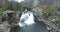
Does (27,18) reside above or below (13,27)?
above

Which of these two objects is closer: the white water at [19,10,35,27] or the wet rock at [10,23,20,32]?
the wet rock at [10,23,20,32]

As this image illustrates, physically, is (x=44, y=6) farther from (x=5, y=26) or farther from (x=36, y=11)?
(x=5, y=26)

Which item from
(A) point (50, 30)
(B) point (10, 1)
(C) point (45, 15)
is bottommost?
(A) point (50, 30)

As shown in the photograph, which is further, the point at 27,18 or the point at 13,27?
the point at 27,18

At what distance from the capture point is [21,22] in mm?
5207

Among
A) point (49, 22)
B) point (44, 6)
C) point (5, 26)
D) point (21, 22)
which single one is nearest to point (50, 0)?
point (44, 6)

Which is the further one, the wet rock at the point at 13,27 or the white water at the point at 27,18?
the white water at the point at 27,18

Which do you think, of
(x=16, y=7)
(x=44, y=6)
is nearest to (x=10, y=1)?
(x=16, y=7)

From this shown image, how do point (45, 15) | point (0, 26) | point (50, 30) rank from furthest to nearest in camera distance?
1. point (45, 15)
2. point (50, 30)
3. point (0, 26)

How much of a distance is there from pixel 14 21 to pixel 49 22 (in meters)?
1.07

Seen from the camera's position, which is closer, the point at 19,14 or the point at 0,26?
the point at 0,26

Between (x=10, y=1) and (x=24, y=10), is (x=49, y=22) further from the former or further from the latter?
(x=10, y=1)

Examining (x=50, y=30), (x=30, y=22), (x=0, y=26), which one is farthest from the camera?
(x=30, y=22)

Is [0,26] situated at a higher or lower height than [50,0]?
lower
